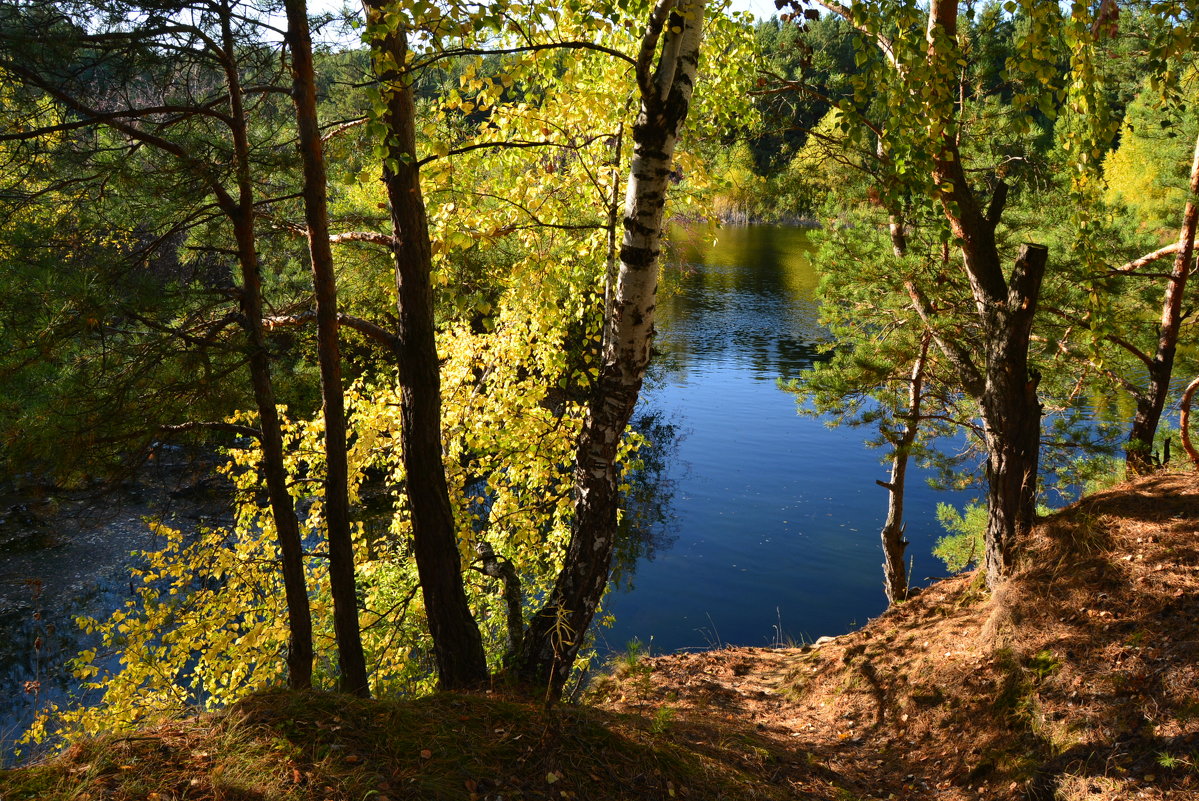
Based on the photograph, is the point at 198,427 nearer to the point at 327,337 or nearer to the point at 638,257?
the point at 327,337

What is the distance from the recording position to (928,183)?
3615 mm

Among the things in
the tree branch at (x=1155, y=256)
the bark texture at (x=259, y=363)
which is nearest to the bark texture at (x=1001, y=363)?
the tree branch at (x=1155, y=256)

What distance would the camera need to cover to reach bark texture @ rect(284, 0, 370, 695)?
16.6 ft

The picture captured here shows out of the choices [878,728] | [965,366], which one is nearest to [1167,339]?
[965,366]

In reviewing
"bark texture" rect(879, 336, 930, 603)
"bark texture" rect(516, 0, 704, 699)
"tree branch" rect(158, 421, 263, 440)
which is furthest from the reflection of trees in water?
"bark texture" rect(516, 0, 704, 699)

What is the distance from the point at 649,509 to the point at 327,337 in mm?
10626

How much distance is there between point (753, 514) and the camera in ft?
48.4

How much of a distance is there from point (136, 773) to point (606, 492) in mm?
2455

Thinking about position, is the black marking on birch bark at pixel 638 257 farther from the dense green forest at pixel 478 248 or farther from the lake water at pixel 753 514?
the lake water at pixel 753 514

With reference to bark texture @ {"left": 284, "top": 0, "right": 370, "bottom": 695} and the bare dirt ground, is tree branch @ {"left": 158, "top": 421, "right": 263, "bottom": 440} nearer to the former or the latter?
bark texture @ {"left": 284, "top": 0, "right": 370, "bottom": 695}

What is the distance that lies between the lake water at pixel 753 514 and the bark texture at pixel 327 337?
14.0 feet

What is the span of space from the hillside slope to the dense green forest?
0.43m

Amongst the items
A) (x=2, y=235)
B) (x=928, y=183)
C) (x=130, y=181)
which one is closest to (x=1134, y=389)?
(x=928, y=183)

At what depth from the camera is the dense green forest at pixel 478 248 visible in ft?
12.6
